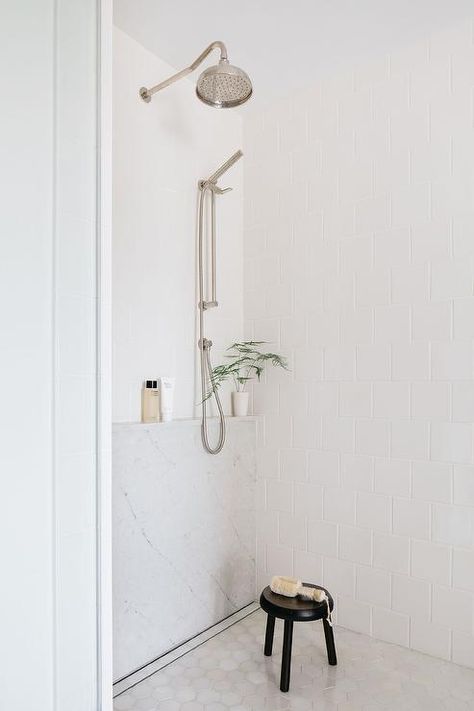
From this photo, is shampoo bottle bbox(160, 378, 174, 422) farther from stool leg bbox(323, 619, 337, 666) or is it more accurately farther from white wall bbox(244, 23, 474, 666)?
stool leg bbox(323, 619, 337, 666)

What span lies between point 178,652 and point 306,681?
20.0 inches

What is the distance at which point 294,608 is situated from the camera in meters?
1.85

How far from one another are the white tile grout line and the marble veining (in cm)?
2

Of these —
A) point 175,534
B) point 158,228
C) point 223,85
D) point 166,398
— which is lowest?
point 175,534

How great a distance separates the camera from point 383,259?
228 centimetres

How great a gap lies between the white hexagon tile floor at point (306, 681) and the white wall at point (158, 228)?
0.96 metres

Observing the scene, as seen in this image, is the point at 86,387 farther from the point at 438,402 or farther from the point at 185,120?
the point at 185,120

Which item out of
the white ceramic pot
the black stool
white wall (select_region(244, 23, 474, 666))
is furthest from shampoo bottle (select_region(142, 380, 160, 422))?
the black stool

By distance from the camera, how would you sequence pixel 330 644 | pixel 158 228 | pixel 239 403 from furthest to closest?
pixel 239 403, pixel 158 228, pixel 330 644

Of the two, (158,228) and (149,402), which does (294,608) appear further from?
(158,228)

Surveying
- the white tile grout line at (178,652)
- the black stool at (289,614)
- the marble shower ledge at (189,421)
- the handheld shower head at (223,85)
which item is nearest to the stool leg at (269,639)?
the black stool at (289,614)

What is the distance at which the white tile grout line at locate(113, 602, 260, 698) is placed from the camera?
185cm

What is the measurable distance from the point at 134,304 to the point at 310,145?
3.83ft

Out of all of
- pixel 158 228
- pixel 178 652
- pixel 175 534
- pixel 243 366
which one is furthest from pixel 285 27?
pixel 178 652
